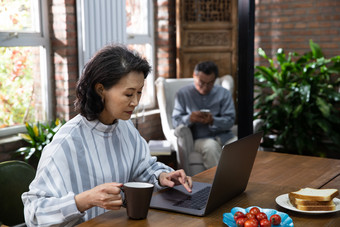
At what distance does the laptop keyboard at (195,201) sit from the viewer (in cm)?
172

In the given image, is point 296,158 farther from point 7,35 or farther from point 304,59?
point 304,59

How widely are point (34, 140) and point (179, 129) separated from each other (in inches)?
49.7

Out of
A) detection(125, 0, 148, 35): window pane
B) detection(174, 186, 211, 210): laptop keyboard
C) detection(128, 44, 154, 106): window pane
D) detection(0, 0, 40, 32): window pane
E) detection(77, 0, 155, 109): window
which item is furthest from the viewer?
detection(128, 44, 154, 106): window pane

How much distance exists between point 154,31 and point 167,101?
94 centimetres

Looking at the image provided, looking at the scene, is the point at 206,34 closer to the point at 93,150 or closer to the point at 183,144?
the point at 183,144

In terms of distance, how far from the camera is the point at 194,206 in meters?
1.71

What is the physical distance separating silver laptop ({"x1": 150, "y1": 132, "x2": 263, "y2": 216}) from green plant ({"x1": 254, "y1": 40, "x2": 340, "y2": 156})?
10.8 ft

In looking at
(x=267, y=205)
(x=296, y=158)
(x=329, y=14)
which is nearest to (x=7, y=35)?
(x=296, y=158)

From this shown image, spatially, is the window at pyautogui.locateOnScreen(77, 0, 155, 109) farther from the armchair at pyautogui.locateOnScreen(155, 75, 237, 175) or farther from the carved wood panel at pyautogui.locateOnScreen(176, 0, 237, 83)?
the carved wood panel at pyautogui.locateOnScreen(176, 0, 237, 83)

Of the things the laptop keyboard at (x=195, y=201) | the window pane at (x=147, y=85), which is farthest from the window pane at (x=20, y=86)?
the laptop keyboard at (x=195, y=201)

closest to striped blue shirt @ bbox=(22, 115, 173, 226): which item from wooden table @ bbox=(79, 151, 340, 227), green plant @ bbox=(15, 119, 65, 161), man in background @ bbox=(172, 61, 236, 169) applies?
wooden table @ bbox=(79, 151, 340, 227)

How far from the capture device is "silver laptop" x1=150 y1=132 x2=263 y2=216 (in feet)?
5.26

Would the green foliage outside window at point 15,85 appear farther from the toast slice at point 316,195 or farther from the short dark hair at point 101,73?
the toast slice at point 316,195

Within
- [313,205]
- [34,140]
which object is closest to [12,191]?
[313,205]
